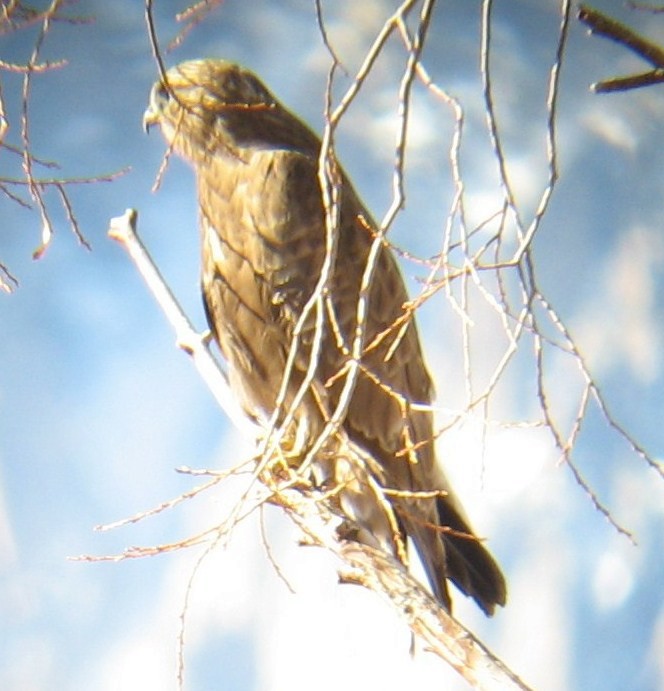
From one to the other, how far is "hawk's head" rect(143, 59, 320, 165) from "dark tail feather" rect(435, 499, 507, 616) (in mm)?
768

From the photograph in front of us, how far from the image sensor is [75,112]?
7.72 ft

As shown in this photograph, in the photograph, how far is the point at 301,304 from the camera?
1.93 m

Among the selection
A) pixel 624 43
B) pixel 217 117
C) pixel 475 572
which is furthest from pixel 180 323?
pixel 624 43

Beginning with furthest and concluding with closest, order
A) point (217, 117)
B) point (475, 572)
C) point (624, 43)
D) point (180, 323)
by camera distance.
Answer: point (217, 117) → point (475, 572) → point (180, 323) → point (624, 43)

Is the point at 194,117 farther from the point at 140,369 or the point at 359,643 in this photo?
the point at 359,643

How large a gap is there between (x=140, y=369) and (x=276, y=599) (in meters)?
0.55

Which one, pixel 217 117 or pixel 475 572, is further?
pixel 217 117

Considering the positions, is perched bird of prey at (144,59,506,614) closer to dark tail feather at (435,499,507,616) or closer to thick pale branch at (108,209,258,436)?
dark tail feather at (435,499,507,616)

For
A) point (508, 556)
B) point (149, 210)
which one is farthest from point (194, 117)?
point (508, 556)

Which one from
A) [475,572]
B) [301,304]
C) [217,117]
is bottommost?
[475,572]

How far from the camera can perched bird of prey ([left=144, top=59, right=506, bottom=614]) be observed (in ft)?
6.35

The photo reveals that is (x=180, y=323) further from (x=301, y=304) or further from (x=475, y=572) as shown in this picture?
(x=475, y=572)

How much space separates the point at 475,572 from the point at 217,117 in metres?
0.95

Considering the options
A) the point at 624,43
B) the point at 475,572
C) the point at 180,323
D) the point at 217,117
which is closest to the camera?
the point at 624,43
